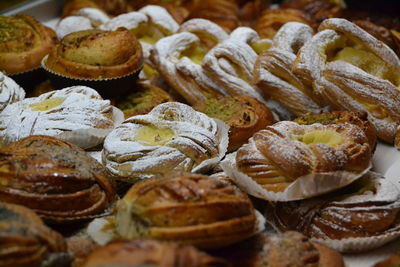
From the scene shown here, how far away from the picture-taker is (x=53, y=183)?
6.72 feet

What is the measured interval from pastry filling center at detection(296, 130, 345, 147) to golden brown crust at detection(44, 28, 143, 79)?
55.4 inches

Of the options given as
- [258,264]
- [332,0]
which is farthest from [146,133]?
[332,0]

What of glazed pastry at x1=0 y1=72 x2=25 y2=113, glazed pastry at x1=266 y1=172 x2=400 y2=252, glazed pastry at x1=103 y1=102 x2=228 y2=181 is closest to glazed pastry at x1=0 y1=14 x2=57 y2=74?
glazed pastry at x1=0 y1=72 x2=25 y2=113

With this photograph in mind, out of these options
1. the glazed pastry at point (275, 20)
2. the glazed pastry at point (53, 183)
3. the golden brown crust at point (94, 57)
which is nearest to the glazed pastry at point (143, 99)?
the golden brown crust at point (94, 57)

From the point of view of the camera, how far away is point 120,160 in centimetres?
246

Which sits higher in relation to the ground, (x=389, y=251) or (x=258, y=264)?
(x=258, y=264)

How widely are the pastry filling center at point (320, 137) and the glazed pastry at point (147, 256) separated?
109 cm

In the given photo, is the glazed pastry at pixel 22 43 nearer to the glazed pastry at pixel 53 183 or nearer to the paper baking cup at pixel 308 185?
the glazed pastry at pixel 53 183

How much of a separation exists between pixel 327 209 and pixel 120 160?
101 centimetres

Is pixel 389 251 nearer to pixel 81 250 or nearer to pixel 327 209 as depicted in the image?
pixel 327 209

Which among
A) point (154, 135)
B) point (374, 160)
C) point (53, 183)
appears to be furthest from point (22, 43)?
point (374, 160)

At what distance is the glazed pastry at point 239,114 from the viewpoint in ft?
9.93

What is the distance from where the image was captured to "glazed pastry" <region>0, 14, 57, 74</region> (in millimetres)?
3387

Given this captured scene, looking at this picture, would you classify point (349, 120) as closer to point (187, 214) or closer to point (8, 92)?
point (187, 214)
